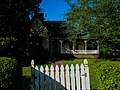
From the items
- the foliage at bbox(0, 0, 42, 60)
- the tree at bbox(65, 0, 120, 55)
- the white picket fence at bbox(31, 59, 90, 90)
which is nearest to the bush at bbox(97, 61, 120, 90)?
the white picket fence at bbox(31, 59, 90, 90)

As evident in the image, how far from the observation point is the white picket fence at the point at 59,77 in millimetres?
8922

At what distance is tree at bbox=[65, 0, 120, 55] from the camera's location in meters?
29.2

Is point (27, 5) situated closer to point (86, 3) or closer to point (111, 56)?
point (86, 3)

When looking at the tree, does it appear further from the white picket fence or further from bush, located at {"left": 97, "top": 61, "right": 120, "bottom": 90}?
bush, located at {"left": 97, "top": 61, "right": 120, "bottom": 90}

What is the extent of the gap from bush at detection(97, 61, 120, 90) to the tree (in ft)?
71.5

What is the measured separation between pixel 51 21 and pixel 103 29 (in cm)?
1817

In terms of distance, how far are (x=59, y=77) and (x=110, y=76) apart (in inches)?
122

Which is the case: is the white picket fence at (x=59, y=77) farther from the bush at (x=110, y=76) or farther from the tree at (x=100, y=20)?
the tree at (x=100, y=20)

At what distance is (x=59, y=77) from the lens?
358 inches

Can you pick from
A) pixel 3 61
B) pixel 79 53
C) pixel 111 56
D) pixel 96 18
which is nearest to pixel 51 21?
pixel 79 53

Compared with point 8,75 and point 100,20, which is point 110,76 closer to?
point 8,75

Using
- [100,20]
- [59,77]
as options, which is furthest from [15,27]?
[59,77]

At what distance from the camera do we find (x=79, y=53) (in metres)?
41.3

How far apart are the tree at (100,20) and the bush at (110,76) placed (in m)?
21.8
